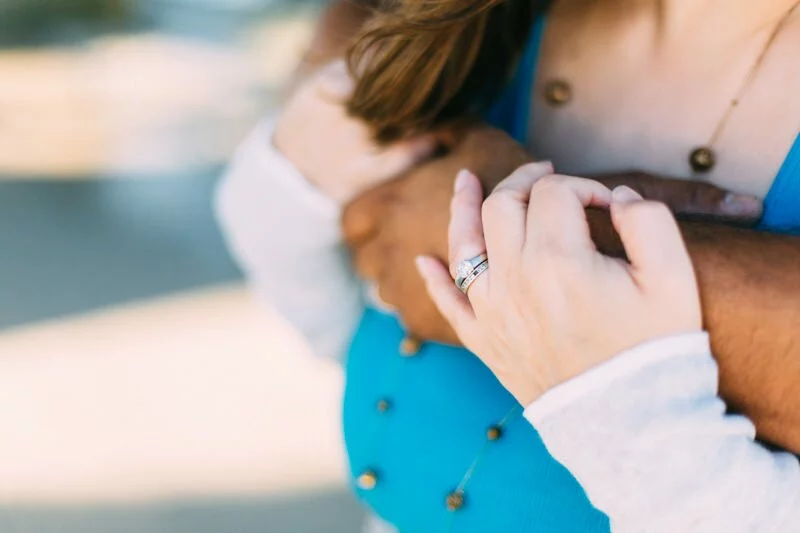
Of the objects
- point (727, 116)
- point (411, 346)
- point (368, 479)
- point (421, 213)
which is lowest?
point (368, 479)

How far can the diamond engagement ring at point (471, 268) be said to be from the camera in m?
0.50

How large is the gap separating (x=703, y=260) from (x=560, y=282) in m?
0.08

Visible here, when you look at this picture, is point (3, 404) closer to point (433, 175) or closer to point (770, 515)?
point (433, 175)

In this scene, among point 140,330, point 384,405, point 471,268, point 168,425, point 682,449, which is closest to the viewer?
point 682,449

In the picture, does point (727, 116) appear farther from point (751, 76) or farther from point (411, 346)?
point (411, 346)

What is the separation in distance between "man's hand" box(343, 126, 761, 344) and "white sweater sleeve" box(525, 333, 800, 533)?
0.14m

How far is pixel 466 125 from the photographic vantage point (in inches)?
24.7

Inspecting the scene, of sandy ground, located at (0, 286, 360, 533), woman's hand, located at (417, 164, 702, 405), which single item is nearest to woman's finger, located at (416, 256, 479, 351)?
woman's hand, located at (417, 164, 702, 405)

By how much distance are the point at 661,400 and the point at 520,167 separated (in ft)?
0.62

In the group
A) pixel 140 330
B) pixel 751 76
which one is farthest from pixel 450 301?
pixel 140 330

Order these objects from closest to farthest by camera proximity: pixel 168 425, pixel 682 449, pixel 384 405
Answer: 1. pixel 682 449
2. pixel 384 405
3. pixel 168 425

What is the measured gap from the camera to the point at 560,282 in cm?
43

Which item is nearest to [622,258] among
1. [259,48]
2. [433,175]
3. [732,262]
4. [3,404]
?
[732,262]

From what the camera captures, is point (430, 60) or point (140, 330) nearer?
point (430, 60)
